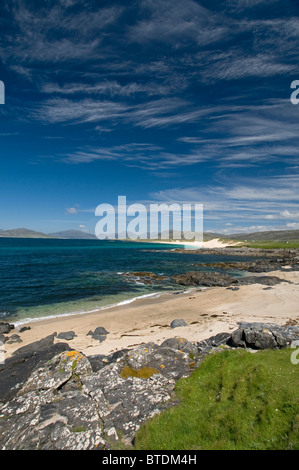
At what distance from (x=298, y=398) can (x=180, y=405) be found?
13.1ft

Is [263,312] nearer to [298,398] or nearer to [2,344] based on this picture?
[298,398]

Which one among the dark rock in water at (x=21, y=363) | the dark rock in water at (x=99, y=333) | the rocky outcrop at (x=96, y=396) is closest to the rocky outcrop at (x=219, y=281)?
the dark rock in water at (x=99, y=333)

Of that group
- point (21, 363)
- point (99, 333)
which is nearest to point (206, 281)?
point (99, 333)

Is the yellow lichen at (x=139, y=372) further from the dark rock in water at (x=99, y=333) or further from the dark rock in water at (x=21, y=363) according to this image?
the dark rock in water at (x=99, y=333)

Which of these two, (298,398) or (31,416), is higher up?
→ (298,398)

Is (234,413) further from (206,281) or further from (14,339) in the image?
(206,281)

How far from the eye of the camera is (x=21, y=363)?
1520 cm

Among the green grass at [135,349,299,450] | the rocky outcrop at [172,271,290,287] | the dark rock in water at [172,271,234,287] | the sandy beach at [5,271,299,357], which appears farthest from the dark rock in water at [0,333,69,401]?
the rocky outcrop at [172,271,290,287]

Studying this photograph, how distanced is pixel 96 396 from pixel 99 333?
1138cm

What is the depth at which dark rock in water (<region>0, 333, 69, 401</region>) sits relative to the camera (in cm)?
1246

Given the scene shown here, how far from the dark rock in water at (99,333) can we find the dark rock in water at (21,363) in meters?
3.27

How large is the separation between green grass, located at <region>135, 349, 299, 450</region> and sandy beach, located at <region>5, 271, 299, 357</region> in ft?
28.6
